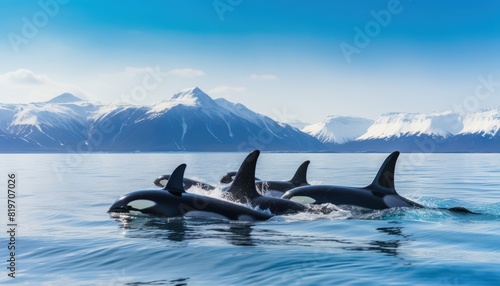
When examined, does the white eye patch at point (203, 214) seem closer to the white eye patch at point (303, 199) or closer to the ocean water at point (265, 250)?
the ocean water at point (265, 250)

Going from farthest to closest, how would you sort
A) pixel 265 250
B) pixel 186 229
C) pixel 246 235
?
pixel 186 229, pixel 246 235, pixel 265 250

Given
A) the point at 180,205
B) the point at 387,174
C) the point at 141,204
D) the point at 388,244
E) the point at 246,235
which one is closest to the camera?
the point at 388,244

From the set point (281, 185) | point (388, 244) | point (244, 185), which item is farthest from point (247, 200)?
point (281, 185)

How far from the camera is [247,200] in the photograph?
1625 cm

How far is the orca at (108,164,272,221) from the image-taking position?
14634 millimetres

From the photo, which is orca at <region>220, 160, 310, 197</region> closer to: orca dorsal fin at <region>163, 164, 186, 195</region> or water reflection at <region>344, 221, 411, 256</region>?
orca dorsal fin at <region>163, 164, 186, 195</region>

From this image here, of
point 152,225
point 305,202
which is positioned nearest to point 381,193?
point 305,202

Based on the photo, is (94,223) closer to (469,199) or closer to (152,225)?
(152,225)

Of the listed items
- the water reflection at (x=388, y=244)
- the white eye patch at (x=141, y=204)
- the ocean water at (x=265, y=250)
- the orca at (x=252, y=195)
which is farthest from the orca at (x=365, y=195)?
the white eye patch at (x=141, y=204)

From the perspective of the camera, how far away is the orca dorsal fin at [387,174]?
17203mm

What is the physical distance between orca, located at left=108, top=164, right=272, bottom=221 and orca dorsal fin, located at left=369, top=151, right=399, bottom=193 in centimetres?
425

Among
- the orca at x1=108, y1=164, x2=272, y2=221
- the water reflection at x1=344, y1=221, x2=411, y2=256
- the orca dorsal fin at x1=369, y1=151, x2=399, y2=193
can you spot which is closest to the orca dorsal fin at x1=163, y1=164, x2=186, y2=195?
the orca at x1=108, y1=164, x2=272, y2=221

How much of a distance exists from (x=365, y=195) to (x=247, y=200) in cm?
348

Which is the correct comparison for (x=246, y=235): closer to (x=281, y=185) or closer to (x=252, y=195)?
(x=252, y=195)
